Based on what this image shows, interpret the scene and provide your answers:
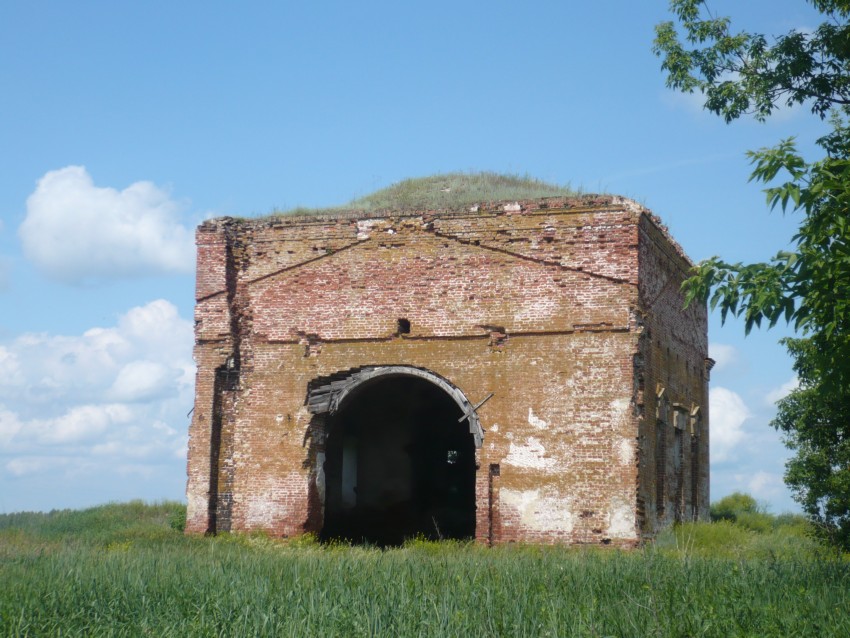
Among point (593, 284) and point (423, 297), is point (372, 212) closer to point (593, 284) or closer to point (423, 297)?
point (423, 297)

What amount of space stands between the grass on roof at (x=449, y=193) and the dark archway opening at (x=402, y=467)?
145 inches

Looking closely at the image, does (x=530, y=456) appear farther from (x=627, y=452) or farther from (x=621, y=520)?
(x=621, y=520)

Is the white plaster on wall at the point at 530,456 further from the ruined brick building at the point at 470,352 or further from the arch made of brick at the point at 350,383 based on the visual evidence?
the arch made of brick at the point at 350,383

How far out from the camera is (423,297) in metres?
17.1

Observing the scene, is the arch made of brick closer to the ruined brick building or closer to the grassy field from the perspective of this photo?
the ruined brick building

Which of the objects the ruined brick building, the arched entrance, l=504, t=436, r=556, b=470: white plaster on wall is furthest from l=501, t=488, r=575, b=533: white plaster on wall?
the arched entrance

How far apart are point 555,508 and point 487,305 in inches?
137

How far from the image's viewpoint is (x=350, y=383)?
678 inches

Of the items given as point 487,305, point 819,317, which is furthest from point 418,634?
point 487,305

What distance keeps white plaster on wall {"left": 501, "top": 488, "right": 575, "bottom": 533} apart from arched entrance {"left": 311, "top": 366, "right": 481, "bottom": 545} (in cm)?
400

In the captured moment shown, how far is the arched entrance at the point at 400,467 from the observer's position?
20375 mm

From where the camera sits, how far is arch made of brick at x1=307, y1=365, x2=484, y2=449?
1683cm

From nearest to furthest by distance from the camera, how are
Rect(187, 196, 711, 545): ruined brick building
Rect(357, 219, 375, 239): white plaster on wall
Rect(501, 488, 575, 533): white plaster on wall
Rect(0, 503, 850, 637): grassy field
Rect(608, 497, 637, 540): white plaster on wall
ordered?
Rect(0, 503, 850, 637): grassy field < Rect(608, 497, 637, 540): white plaster on wall < Rect(501, 488, 575, 533): white plaster on wall < Rect(187, 196, 711, 545): ruined brick building < Rect(357, 219, 375, 239): white plaster on wall

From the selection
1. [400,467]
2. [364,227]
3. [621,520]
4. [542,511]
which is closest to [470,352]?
[542,511]
